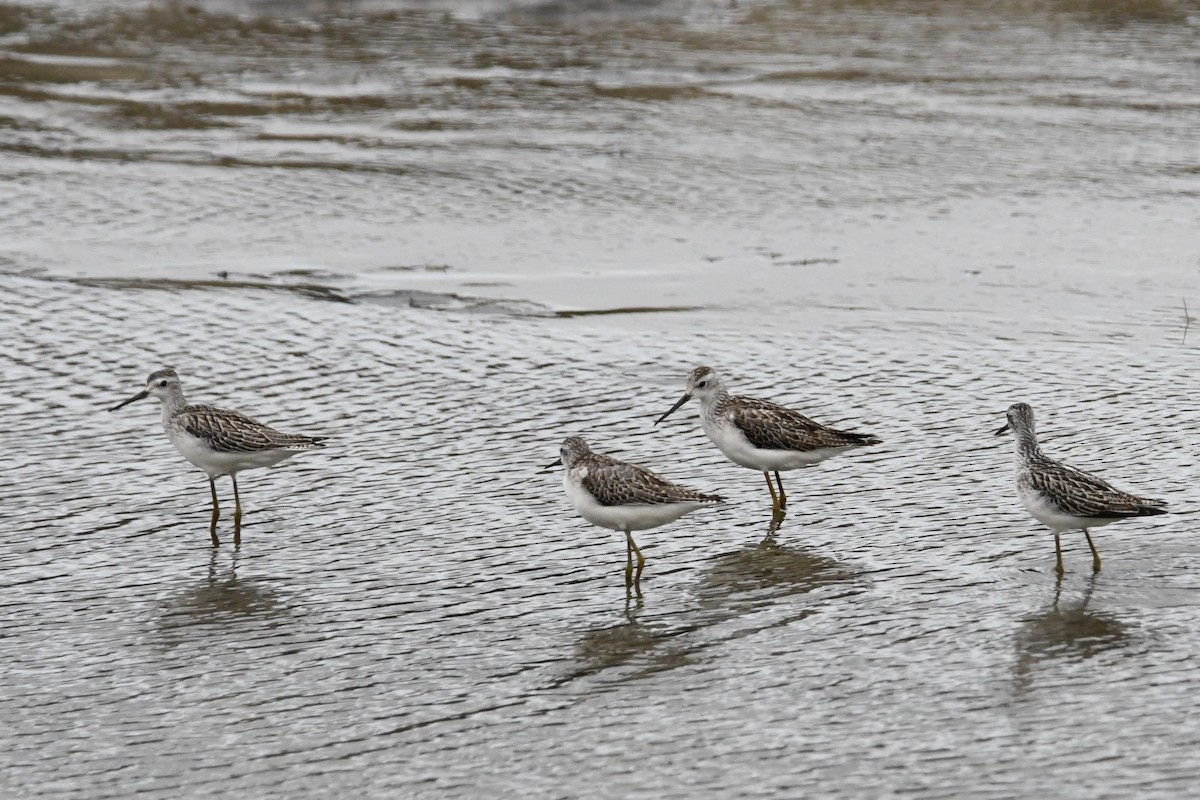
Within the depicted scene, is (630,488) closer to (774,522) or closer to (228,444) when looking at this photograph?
(774,522)

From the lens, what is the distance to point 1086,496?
10648 mm

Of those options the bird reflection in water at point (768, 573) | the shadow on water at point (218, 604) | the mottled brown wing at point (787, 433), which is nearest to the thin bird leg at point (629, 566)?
the bird reflection in water at point (768, 573)

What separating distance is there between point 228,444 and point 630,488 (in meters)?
3.19

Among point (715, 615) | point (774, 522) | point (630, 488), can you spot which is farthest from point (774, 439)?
point (715, 615)

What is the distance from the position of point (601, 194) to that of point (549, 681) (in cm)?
1323

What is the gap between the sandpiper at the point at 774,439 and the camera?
1235 cm

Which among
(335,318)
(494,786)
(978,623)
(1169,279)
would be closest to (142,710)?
(494,786)

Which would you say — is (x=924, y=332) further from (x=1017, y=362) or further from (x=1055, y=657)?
(x=1055, y=657)

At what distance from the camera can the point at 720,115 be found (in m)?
26.1

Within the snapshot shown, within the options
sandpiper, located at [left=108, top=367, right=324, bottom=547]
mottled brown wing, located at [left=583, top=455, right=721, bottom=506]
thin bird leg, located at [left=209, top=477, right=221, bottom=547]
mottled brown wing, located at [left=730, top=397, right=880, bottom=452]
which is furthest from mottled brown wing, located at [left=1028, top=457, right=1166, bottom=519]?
thin bird leg, located at [left=209, top=477, right=221, bottom=547]

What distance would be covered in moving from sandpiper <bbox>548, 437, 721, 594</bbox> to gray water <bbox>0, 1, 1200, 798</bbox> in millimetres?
410

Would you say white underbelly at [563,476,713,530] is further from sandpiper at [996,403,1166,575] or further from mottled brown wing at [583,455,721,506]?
sandpiper at [996,403,1166,575]

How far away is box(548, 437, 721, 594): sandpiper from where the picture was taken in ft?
36.1

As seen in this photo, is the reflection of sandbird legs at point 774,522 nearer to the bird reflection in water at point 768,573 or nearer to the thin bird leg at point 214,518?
the bird reflection in water at point 768,573
